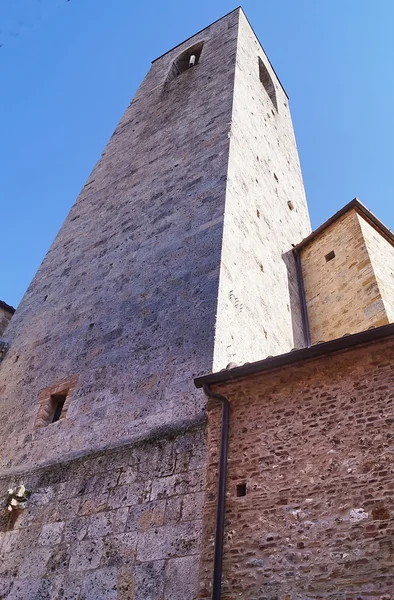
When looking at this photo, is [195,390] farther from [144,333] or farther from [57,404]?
[57,404]

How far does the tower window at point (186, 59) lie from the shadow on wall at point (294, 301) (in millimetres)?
7406

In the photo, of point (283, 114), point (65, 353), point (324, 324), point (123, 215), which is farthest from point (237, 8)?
point (65, 353)

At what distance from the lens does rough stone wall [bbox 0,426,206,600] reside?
3.98 m

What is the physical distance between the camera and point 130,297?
22.2 feet

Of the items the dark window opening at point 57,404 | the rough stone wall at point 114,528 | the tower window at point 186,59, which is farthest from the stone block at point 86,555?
the tower window at point 186,59

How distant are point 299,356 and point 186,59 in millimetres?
12551

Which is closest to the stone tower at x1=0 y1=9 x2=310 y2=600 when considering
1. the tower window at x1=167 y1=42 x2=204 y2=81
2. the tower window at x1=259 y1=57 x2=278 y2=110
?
the tower window at x1=167 y1=42 x2=204 y2=81

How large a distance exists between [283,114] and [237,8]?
3.33m

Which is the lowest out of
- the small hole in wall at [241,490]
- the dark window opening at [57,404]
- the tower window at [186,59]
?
the small hole in wall at [241,490]

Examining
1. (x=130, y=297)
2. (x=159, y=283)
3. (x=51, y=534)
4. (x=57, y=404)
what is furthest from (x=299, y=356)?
(x=57, y=404)

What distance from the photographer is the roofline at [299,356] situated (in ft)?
14.4

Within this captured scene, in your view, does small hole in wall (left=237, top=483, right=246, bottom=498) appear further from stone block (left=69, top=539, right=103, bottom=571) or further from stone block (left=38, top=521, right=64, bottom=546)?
stone block (left=38, top=521, right=64, bottom=546)

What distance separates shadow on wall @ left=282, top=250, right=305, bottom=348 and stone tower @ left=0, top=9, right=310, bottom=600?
1.7 inches

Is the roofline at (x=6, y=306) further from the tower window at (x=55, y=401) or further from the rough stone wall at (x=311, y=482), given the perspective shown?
the rough stone wall at (x=311, y=482)
